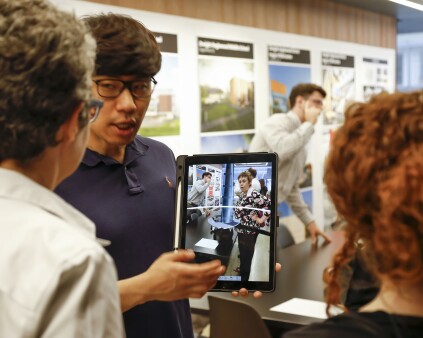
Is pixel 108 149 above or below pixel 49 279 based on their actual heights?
above

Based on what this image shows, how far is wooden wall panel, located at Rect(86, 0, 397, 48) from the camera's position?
5.32 meters

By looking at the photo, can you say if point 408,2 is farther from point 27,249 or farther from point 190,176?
point 27,249

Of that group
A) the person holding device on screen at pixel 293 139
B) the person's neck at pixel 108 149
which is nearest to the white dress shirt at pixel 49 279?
the person's neck at pixel 108 149

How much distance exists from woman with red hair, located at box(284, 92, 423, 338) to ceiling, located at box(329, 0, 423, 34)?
699 centimetres

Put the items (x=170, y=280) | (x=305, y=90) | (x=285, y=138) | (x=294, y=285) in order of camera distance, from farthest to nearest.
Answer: (x=305, y=90), (x=285, y=138), (x=294, y=285), (x=170, y=280)

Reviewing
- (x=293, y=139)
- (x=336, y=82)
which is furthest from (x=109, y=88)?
(x=336, y=82)

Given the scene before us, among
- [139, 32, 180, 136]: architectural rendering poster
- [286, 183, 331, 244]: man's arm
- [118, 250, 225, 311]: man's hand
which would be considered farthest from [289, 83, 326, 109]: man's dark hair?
[118, 250, 225, 311]: man's hand

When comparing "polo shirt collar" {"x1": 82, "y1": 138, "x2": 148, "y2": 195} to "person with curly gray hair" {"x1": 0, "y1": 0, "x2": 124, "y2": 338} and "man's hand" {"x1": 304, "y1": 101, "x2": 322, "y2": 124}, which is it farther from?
"man's hand" {"x1": 304, "y1": 101, "x2": 322, "y2": 124}

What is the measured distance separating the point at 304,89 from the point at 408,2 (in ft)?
3.98

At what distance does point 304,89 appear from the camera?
17.8 feet

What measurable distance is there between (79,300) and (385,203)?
0.48 metres

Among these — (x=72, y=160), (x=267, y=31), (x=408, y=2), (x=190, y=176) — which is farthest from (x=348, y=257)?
(x=267, y=31)

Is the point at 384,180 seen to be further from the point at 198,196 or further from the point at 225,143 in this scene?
the point at 225,143

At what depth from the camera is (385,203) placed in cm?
93
